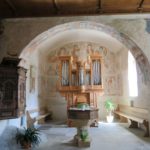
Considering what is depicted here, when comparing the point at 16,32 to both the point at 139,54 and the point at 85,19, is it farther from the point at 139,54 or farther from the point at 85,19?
the point at 139,54

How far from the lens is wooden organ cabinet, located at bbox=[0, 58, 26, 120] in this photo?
5.37 meters

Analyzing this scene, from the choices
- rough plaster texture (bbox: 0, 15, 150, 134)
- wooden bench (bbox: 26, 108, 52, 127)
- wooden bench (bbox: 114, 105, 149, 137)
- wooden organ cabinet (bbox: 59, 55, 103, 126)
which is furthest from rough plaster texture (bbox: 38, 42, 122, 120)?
rough plaster texture (bbox: 0, 15, 150, 134)

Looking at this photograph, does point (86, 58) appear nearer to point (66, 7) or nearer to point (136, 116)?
point (136, 116)

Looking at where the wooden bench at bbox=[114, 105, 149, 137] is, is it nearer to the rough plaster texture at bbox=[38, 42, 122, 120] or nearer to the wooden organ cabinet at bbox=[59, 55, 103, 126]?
the rough plaster texture at bbox=[38, 42, 122, 120]

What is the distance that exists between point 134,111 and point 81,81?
2.62 meters

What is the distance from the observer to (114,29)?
6133 millimetres

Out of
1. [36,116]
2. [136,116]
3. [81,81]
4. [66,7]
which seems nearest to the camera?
[66,7]

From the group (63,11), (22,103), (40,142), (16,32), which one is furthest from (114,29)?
(40,142)

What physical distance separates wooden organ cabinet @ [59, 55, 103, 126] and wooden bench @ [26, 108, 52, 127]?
4.49 feet

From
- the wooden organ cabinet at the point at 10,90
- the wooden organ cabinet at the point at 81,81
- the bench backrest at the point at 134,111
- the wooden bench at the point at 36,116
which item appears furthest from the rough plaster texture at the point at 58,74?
the wooden organ cabinet at the point at 10,90

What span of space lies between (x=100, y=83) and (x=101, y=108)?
6.18 ft

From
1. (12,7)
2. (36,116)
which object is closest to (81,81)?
(36,116)

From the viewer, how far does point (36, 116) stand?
973 centimetres

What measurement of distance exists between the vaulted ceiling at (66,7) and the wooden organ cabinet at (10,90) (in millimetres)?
1329
